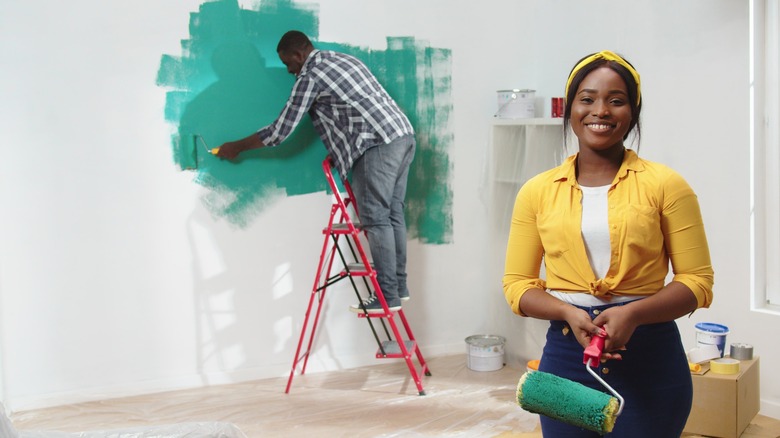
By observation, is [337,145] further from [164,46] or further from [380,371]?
[380,371]

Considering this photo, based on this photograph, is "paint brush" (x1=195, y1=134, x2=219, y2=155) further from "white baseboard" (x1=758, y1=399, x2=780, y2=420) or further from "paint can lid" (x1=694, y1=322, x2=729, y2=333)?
"white baseboard" (x1=758, y1=399, x2=780, y2=420)

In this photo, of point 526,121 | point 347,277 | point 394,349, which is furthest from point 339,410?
point 526,121

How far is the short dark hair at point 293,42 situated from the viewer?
360 centimetres

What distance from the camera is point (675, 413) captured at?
1.42 meters

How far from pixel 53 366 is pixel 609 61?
9.60 ft

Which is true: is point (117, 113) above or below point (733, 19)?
below

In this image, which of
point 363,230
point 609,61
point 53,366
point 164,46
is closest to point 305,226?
point 363,230

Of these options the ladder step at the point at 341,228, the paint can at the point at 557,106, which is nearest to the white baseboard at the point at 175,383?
the ladder step at the point at 341,228

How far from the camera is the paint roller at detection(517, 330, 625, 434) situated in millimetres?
1309

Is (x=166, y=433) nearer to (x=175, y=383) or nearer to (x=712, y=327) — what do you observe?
(x=175, y=383)

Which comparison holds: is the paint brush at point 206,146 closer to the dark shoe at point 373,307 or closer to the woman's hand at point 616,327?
the dark shoe at point 373,307

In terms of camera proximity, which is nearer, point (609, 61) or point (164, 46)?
point (609, 61)

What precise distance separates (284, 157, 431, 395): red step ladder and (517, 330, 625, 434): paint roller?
2.09 m

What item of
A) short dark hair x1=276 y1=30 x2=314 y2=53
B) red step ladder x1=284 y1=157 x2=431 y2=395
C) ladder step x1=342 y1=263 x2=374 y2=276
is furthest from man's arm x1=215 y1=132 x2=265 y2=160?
ladder step x1=342 y1=263 x2=374 y2=276
